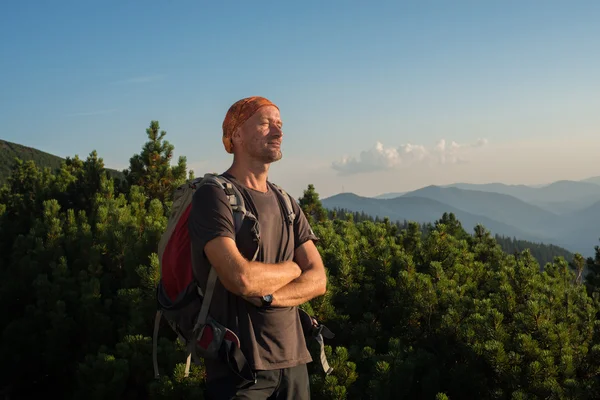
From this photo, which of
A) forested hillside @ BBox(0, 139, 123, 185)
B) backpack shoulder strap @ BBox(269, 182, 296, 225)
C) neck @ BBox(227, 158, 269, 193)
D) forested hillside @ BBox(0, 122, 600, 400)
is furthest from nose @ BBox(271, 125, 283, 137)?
forested hillside @ BBox(0, 139, 123, 185)

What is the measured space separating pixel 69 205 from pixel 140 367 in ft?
27.5

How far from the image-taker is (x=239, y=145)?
3402 mm

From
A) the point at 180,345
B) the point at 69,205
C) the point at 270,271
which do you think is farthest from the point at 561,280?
the point at 69,205

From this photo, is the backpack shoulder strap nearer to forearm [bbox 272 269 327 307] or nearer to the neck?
the neck

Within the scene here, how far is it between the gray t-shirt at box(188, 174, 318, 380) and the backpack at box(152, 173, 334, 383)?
59 mm

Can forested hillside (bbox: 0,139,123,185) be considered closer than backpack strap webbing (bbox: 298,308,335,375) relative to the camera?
No

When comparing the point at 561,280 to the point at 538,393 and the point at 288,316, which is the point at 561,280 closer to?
the point at 538,393

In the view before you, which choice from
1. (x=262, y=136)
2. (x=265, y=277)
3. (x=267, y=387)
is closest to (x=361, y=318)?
(x=267, y=387)

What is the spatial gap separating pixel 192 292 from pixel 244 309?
1.14 ft

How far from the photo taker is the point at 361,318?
23.5ft

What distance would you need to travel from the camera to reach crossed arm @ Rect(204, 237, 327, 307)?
2.92 m

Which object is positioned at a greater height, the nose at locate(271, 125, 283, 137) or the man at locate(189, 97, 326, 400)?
the nose at locate(271, 125, 283, 137)

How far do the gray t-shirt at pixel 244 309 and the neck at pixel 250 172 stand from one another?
0.16 meters

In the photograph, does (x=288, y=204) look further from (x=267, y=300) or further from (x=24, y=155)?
(x=24, y=155)
